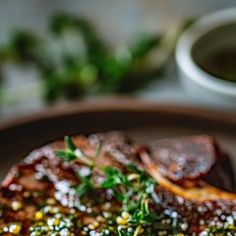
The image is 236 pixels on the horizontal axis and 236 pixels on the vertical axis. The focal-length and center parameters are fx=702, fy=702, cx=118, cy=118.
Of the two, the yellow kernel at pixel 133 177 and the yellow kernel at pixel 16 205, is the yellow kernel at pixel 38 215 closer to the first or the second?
the yellow kernel at pixel 16 205

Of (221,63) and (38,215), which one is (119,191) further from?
(221,63)

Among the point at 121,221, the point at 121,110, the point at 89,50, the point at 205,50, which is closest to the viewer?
the point at 121,221

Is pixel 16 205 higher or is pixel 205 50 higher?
pixel 16 205

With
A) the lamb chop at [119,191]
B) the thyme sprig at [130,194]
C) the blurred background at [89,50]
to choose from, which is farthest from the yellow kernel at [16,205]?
the blurred background at [89,50]

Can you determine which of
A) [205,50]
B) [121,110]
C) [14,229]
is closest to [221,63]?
[205,50]

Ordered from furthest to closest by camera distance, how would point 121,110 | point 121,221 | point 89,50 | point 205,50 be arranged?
point 89,50
point 205,50
point 121,110
point 121,221

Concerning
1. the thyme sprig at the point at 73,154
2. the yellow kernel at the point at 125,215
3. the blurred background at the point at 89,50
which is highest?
the thyme sprig at the point at 73,154

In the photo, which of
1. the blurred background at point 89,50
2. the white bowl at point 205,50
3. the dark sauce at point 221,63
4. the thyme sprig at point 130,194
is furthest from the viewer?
the blurred background at point 89,50
